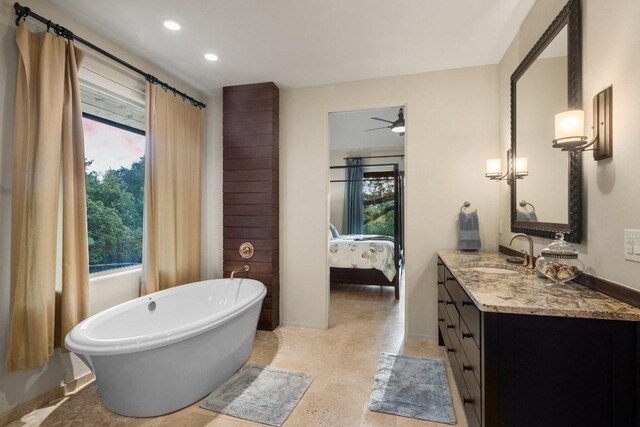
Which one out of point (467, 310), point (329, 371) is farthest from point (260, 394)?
point (467, 310)

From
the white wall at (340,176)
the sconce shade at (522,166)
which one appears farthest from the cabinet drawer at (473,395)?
the white wall at (340,176)

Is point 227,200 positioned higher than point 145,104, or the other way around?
point 145,104

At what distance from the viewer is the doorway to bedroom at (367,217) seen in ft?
13.9

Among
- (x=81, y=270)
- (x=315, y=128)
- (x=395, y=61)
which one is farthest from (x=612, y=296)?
(x=81, y=270)

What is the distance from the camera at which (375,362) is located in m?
2.54

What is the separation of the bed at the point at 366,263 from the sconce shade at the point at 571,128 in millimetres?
3166

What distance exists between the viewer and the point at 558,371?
112 cm

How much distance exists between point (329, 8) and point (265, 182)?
1.74 meters

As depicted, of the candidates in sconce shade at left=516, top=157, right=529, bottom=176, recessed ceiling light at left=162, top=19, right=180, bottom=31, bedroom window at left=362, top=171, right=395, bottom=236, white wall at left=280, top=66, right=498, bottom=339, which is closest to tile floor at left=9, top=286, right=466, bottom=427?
white wall at left=280, top=66, right=498, bottom=339

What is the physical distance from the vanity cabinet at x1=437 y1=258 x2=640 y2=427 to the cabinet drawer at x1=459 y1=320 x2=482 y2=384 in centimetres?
9

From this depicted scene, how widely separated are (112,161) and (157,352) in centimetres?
193

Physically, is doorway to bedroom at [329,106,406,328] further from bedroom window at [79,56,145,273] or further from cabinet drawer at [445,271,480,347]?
bedroom window at [79,56,145,273]

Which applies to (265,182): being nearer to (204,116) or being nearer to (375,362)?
(204,116)

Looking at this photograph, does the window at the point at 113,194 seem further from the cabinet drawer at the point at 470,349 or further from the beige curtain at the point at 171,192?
the cabinet drawer at the point at 470,349
